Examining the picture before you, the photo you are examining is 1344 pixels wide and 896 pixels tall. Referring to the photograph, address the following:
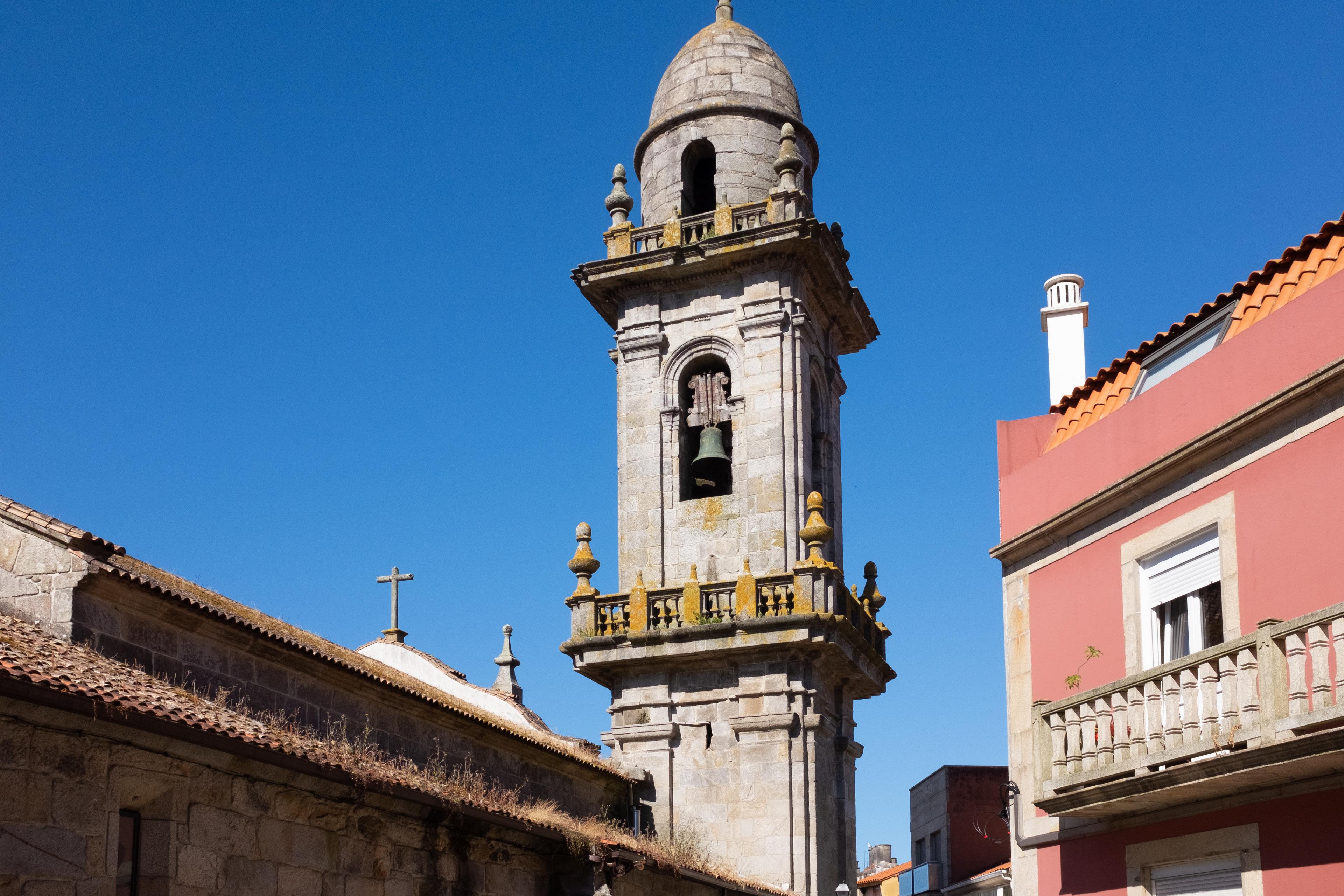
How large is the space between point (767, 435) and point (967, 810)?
12.6 metres

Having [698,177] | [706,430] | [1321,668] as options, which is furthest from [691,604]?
[1321,668]

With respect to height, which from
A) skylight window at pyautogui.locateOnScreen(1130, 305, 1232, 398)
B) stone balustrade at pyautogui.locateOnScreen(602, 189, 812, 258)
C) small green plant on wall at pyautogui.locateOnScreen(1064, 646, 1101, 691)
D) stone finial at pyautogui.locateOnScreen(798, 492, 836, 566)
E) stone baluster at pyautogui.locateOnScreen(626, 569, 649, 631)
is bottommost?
small green plant on wall at pyautogui.locateOnScreen(1064, 646, 1101, 691)

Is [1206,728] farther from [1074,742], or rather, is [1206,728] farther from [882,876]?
[882,876]

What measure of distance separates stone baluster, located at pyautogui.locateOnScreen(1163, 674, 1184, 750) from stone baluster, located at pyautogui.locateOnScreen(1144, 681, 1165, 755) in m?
0.05

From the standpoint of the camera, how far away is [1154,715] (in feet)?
35.6

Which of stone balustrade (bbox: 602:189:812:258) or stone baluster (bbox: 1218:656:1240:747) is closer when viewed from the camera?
stone baluster (bbox: 1218:656:1240:747)

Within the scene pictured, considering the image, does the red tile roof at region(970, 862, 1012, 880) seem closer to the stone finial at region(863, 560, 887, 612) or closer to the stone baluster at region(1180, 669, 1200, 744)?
the stone finial at region(863, 560, 887, 612)

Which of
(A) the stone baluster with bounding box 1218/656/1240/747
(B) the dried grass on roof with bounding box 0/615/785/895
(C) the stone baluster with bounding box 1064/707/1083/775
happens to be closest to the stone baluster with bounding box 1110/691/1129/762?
(C) the stone baluster with bounding box 1064/707/1083/775

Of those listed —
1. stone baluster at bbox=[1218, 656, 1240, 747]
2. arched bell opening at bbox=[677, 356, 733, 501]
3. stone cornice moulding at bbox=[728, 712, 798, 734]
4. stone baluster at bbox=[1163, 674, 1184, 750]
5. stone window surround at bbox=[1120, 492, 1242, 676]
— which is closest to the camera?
stone baluster at bbox=[1218, 656, 1240, 747]

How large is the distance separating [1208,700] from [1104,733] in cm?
127

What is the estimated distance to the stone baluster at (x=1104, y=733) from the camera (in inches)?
445

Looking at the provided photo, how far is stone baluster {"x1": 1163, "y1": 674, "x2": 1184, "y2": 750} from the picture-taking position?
34.8 ft

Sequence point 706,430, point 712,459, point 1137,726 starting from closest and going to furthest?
1. point 1137,726
2. point 712,459
3. point 706,430

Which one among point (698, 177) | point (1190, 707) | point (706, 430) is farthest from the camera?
point (698, 177)
